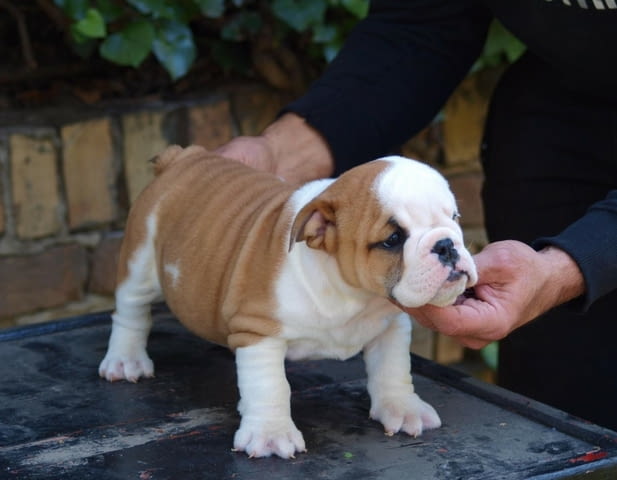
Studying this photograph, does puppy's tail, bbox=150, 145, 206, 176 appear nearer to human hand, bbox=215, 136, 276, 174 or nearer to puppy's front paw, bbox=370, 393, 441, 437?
human hand, bbox=215, 136, 276, 174

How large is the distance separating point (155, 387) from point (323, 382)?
1.02ft

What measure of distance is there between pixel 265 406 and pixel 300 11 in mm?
1565

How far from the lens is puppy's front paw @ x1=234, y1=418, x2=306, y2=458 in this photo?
1.68 m

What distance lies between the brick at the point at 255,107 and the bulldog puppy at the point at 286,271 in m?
1.06

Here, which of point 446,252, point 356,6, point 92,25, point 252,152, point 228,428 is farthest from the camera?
point 356,6

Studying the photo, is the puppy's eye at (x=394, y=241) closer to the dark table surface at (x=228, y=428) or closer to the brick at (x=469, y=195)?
the dark table surface at (x=228, y=428)

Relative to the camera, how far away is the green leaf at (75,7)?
9.38ft

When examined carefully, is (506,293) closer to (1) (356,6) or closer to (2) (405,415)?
(2) (405,415)

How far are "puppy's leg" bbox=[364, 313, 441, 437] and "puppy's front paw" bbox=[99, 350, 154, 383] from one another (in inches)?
17.5

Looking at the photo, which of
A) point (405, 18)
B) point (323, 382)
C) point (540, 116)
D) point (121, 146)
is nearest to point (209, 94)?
point (121, 146)

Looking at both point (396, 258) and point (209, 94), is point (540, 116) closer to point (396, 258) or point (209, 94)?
point (396, 258)

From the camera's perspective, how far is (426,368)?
213 cm

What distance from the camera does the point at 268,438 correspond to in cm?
169

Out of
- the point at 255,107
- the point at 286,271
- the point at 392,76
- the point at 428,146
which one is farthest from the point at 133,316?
the point at 428,146
